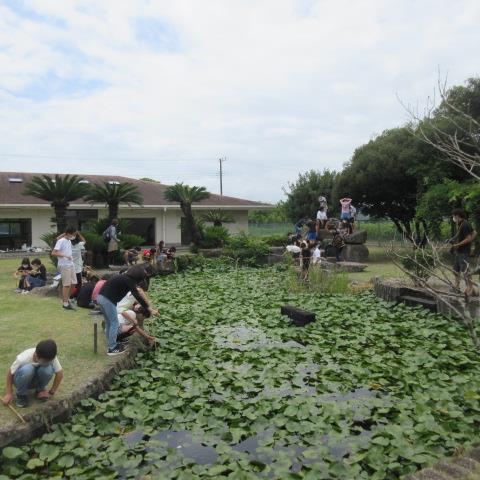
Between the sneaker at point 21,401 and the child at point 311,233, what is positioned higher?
the child at point 311,233

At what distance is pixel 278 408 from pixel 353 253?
45.3 ft

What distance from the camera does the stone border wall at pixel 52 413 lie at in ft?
13.3

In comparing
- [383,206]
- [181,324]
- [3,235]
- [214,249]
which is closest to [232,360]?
[181,324]

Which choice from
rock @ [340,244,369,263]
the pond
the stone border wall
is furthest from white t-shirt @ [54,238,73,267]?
rock @ [340,244,369,263]

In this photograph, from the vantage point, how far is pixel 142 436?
4336 mm

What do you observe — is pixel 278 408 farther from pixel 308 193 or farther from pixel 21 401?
pixel 308 193

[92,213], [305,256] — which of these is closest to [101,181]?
[92,213]

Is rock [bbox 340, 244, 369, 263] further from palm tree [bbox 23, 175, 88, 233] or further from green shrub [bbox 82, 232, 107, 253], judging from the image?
palm tree [bbox 23, 175, 88, 233]

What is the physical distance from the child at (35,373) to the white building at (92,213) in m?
18.3

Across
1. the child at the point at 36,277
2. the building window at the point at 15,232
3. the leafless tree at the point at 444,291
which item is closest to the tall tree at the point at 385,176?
the leafless tree at the point at 444,291

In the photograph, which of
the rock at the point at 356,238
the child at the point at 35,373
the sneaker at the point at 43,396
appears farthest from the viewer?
the rock at the point at 356,238

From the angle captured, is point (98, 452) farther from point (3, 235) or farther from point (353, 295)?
point (3, 235)

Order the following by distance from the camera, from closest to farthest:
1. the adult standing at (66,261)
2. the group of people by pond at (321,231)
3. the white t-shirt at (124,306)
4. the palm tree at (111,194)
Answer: the white t-shirt at (124,306)
the adult standing at (66,261)
the group of people by pond at (321,231)
the palm tree at (111,194)

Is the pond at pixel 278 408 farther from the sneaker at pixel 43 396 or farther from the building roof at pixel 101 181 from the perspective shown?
the building roof at pixel 101 181
